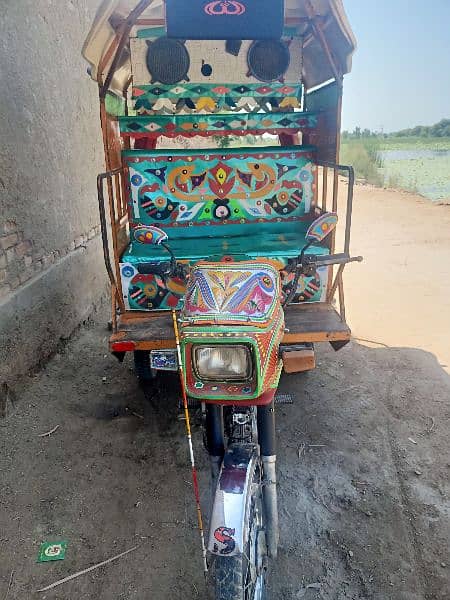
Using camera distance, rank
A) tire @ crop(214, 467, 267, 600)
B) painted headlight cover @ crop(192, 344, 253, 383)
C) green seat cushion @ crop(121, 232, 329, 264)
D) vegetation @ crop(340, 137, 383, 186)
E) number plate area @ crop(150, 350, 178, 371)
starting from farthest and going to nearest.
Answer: vegetation @ crop(340, 137, 383, 186)
green seat cushion @ crop(121, 232, 329, 264)
number plate area @ crop(150, 350, 178, 371)
painted headlight cover @ crop(192, 344, 253, 383)
tire @ crop(214, 467, 267, 600)

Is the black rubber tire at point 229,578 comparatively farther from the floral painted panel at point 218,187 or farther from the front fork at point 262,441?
the floral painted panel at point 218,187

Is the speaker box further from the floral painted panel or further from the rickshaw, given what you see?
the floral painted panel

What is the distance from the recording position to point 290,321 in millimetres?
3570

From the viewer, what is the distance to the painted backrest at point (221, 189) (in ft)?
14.4

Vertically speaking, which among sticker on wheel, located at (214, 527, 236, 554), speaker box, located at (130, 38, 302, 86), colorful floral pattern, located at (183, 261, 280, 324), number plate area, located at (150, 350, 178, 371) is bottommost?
sticker on wheel, located at (214, 527, 236, 554)

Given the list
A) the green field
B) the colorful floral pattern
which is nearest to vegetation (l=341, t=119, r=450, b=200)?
the green field

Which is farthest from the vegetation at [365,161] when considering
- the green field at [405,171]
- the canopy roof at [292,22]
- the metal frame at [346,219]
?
the metal frame at [346,219]

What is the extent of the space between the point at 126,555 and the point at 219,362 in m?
1.47

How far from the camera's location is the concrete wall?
3.94m

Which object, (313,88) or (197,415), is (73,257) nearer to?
(197,415)

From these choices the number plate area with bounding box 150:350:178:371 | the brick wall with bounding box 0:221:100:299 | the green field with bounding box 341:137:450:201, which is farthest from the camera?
the green field with bounding box 341:137:450:201

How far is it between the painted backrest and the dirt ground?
1464 millimetres

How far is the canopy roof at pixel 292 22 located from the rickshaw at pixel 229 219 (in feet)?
0.04

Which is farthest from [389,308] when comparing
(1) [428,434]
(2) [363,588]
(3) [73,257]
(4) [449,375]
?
(2) [363,588]
